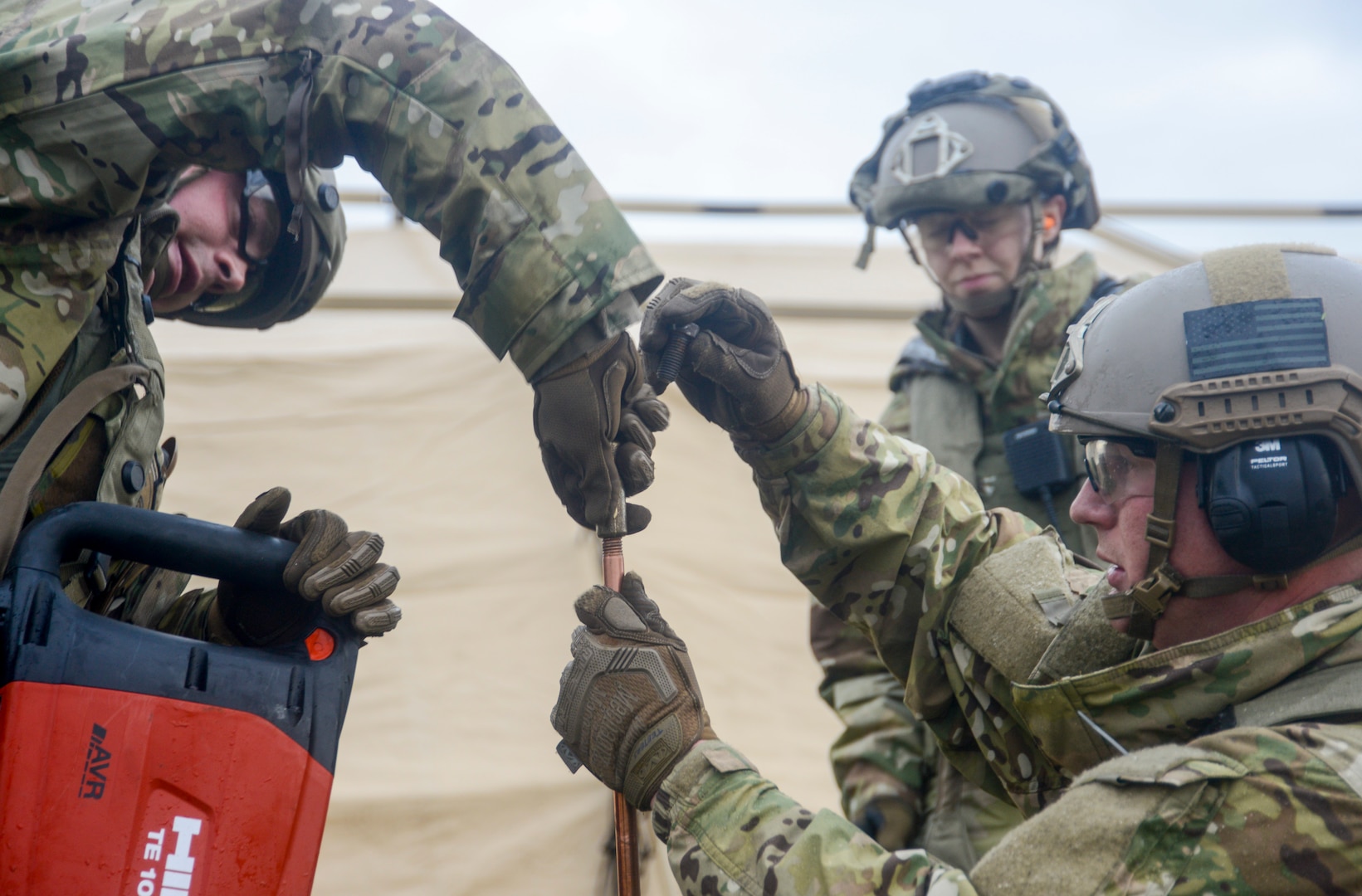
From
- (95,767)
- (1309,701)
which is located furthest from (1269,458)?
(95,767)

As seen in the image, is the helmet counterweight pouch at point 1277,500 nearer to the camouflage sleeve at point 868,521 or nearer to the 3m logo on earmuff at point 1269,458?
the 3m logo on earmuff at point 1269,458

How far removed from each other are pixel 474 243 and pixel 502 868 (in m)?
1.69

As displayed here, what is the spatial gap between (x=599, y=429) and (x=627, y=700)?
0.34 m

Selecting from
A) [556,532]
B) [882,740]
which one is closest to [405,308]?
[556,532]

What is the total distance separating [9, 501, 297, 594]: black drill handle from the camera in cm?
145

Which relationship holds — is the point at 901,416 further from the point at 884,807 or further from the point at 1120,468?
the point at 1120,468

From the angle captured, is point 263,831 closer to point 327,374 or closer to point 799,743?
point 799,743

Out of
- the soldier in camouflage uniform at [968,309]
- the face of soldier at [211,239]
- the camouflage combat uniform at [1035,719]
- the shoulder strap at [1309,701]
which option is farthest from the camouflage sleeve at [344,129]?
the soldier in camouflage uniform at [968,309]

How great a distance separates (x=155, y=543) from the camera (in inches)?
59.9

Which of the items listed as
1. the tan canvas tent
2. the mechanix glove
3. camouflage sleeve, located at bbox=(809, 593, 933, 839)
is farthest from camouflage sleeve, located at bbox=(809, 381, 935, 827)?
the mechanix glove

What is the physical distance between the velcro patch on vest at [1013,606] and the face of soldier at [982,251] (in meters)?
1.41

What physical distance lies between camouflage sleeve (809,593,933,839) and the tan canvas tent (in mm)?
470

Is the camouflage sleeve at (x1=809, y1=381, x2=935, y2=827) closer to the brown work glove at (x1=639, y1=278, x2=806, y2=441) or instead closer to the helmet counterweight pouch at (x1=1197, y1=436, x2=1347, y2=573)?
the brown work glove at (x1=639, y1=278, x2=806, y2=441)

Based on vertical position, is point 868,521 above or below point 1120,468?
below
